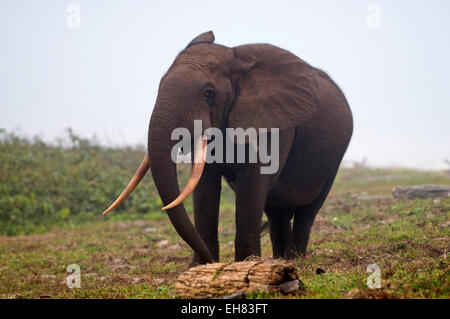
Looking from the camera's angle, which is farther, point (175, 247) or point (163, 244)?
point (163, 244)

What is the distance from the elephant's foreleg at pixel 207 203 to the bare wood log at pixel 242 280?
219 centimetres

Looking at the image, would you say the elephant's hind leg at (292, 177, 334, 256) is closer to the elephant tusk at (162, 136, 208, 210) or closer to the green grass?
the green grass

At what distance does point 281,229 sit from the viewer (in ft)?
29.5

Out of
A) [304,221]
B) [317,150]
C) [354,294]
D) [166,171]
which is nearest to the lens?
[354,294]

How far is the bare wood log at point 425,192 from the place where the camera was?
533 inches

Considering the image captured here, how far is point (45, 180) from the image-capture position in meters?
17.3

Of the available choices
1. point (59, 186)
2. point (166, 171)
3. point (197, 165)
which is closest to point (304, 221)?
point (197, 165)

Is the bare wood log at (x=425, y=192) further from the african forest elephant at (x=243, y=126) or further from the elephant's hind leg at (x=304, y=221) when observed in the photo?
the african forest elephant at (x=243, y=126)

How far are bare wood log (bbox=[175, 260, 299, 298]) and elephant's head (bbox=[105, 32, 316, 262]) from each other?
101 centimetres

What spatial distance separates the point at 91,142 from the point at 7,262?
38.5 ft

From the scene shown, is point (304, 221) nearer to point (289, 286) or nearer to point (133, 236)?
point (289, 286)

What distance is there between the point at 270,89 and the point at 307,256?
9.49 feet
